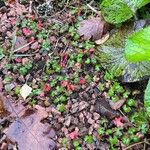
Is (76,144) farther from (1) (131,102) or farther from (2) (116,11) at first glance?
(2) (116,11)

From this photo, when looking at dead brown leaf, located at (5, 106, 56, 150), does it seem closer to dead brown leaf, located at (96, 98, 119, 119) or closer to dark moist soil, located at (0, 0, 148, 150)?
dark moist soil, located at (0, 0, 148, 150)

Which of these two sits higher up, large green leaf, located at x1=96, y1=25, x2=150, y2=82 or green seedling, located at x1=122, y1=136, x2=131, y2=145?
large green leaf, located at x1=96, y1=25, x2=150, y2=82

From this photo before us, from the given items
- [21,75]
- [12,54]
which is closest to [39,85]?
[21,75]

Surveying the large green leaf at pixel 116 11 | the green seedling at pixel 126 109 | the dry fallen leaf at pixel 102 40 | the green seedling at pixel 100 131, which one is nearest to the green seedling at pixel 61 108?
the green seedling at pixel 100 131

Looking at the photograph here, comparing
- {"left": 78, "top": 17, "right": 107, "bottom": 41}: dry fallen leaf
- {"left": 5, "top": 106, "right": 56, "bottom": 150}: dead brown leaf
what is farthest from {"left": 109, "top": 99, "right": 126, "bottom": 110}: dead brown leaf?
{"left": 78, "top": 17, "right": 107, "bottom": 41}: dry fallen leaf

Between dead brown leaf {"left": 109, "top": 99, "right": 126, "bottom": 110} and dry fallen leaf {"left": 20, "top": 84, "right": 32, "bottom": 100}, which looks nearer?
dead brown leaf {"left": 109, "top": 99, "right": 126, "bottom": 110}

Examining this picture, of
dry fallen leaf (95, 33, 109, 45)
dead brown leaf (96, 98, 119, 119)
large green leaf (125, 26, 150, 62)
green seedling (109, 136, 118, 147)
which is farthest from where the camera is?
dry fallen leaf (95, 33, 109, 45)
